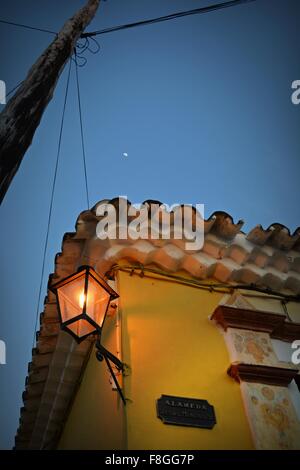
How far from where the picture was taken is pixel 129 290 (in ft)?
13.8

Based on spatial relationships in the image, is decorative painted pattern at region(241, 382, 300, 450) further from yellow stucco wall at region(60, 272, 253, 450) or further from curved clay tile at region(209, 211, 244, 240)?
curved clay tile at region(209, 211, 244, 240)

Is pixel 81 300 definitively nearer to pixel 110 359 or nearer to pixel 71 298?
pixel 71 298

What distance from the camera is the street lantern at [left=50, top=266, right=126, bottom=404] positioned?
334 cm

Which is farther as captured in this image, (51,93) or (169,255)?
(169,255)

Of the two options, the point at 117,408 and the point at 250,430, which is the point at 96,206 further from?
the point at 250,430

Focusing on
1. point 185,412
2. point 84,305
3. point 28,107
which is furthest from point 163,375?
point 28,107

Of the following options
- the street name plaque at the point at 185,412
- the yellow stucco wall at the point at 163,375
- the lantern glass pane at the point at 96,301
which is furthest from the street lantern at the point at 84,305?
the street name plaque at the point at 185,412

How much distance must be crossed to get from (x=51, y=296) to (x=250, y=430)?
2937 mm

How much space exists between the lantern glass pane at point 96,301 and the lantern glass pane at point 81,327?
0.08 meters

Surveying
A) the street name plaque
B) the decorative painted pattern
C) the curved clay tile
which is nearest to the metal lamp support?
the street name plaque

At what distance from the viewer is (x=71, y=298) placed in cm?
358

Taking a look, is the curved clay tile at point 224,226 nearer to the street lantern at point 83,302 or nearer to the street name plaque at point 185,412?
the street lantern at point 83,302

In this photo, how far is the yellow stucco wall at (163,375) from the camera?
3.17 metres

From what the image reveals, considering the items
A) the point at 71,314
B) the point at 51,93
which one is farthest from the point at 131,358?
the point at 51,93
